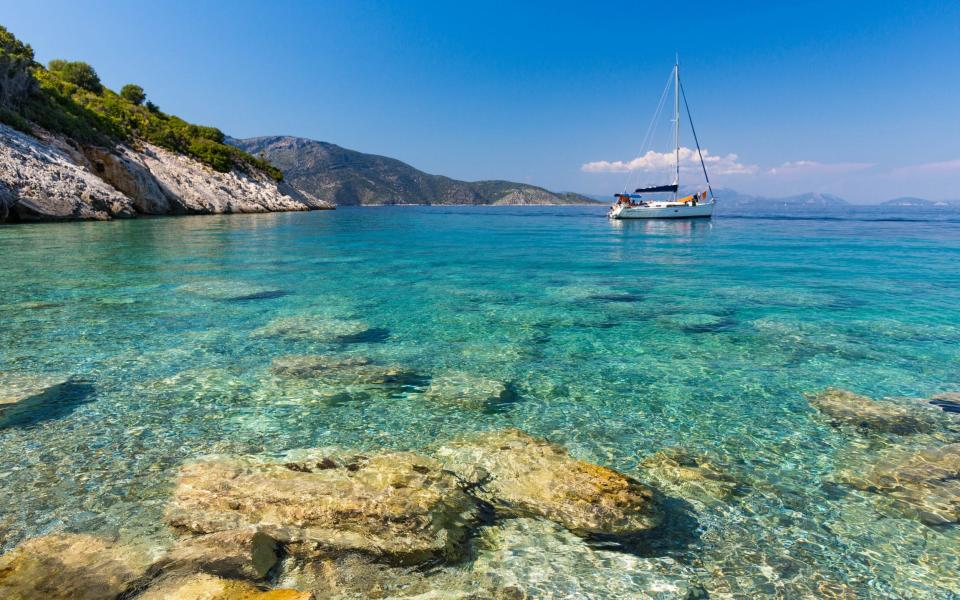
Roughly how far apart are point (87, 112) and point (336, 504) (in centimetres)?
6966

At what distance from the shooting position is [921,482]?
16.1 feet

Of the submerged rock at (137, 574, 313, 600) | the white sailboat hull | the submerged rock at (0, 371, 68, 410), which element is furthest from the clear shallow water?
the white sailboat hull

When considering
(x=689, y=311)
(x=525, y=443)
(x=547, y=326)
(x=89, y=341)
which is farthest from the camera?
(x=689, y=311)

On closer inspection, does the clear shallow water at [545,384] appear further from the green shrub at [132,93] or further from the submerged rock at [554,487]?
the green shrub at [132,93]

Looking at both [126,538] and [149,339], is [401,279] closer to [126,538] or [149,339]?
[149,339]

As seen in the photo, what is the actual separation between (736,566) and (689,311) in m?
10.0

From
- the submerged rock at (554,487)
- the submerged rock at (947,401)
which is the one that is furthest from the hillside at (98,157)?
the submerged rock at (947,401)

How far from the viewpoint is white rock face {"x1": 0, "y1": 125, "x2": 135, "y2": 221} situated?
3488cm

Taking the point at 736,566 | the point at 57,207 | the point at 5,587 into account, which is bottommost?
the point at 736,566

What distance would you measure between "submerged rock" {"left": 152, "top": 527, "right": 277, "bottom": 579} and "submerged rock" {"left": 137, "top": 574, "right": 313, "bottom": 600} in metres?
0.12

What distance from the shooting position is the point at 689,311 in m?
13.0

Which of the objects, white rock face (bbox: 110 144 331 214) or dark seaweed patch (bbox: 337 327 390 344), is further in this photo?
white rock face (bbox: 110 144 331 214)

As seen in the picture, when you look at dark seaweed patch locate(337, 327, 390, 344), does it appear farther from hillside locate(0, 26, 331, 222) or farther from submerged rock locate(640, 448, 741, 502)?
hillside locate(0, 26, 331, 222)

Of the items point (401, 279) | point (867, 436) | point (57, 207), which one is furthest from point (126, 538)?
point (57, 207)
